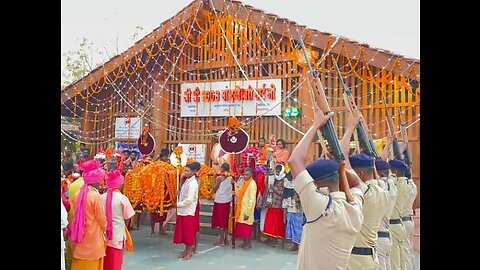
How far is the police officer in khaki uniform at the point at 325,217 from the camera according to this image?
2244 millimetres

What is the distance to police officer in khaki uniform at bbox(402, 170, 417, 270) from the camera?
3.47 m

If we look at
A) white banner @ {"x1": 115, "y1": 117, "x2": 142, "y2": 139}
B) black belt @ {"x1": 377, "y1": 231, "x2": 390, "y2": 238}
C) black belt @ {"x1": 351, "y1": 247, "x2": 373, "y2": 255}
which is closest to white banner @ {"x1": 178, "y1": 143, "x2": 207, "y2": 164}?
white banner @ {"x1": 115, "y1": 117, "x2": 142, "y2": 139}

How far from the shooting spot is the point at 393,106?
3.77m

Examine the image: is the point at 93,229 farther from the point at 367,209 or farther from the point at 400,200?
the point at 400,200

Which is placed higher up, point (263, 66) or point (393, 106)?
point (263, 66)

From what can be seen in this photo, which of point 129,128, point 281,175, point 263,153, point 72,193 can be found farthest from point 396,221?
point 129,128

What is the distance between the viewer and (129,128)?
4879 millimetres

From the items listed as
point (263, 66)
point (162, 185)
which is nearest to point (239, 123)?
point (263, 66)

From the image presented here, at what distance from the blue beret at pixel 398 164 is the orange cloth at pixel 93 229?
80.5 inches

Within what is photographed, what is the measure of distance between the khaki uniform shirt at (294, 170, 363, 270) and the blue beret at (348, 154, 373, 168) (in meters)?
0.75

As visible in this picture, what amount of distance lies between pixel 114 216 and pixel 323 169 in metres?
2.03

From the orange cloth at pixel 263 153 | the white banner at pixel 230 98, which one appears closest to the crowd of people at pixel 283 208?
A: the orange cloth at pixel 263 153
